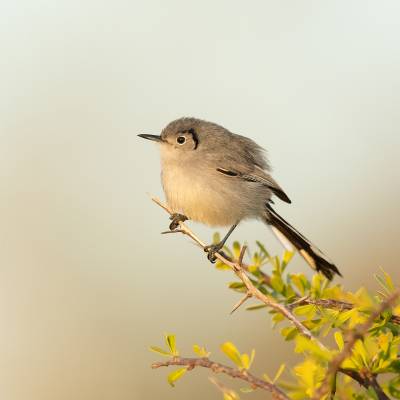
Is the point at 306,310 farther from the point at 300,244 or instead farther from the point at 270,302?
the point at 300,244

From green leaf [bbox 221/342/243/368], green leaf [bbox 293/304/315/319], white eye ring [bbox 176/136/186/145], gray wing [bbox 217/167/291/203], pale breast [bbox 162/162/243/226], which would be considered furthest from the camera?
white eye ring [bbox 176/136/186/145]

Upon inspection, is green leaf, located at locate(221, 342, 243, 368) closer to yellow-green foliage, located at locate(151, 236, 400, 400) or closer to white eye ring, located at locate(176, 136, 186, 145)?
yellow-green foliage, located at locate(151, 236, 400, 400)

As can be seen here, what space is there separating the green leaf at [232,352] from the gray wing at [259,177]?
11.5 ft

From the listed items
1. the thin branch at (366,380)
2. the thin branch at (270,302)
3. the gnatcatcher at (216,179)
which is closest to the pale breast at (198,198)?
the gnatcatcher at (216,179)

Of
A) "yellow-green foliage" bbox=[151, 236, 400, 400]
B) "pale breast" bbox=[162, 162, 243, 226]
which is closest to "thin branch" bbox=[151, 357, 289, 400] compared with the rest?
"yellow-green foliage" bbox=[151, 236, 400, 400]

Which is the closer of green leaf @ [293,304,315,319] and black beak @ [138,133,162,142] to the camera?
green leaf @ [293,304,315,319]

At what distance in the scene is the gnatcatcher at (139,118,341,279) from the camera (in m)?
4.76

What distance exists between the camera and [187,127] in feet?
17.9

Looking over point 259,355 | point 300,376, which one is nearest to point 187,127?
point 259,355

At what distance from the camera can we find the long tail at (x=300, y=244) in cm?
393

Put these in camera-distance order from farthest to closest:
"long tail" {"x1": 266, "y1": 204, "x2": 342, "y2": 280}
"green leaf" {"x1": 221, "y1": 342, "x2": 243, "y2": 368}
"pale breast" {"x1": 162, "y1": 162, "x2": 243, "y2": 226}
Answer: "pale breast" {"x1": 162, "y1": 162, "x2": 243, "y2": 226} < "long tail" {"x1": 266, "y1": 204, "x2": 342, "y2": 280} < "green leaf" {"x1": 221, "y1": 342, "x2": 243, "y2": 368}

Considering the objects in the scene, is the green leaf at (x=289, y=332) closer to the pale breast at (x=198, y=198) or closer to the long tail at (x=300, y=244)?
the long tail at (x=300, y=244)

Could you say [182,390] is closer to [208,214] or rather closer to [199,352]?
[208,214]

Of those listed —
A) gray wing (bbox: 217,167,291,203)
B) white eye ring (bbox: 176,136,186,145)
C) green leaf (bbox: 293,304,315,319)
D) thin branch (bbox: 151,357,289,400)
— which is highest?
white eye ring (bbox: 176,136,186,145)
